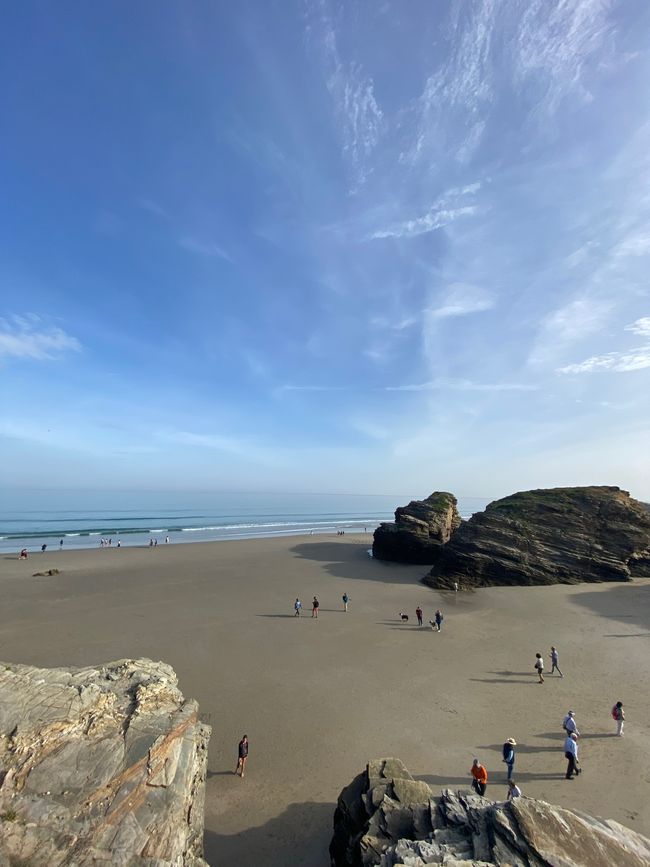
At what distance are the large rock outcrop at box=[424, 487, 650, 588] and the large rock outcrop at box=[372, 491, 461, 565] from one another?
6.27m

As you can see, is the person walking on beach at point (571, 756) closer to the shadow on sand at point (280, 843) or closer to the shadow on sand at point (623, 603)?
the shadow on sand at point (280, 843)

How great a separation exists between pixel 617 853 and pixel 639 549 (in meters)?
36.9

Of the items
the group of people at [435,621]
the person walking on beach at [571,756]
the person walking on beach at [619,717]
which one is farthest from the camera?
the group of people at [435,621]

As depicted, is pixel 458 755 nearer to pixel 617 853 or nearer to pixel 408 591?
pixel 617 853

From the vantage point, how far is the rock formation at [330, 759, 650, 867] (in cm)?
625

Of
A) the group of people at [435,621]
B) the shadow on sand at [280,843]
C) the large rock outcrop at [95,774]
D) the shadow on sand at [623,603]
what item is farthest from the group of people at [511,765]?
the shadow on sand at [623,603]

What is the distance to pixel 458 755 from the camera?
42.3 feet

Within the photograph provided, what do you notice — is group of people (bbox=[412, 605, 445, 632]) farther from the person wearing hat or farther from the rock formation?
the rock formation

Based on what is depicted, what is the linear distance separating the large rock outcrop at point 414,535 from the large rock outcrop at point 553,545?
6270mm

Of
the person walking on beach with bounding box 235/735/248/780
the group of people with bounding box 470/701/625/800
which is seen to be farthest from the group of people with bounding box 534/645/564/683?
the person walking on beach with bounding box 235/735/248/780

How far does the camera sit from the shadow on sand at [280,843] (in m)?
9.41

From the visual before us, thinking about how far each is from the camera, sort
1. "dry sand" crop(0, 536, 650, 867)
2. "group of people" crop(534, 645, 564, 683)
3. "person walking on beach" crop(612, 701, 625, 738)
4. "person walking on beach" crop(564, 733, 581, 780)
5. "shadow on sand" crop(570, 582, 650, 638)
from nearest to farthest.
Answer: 1. "dry sand" crop(0, 536, 650, 867)
2. "person walking on beach" crop(564, 733, 581, 780)
3. "person walking on beach" crop(612, 701, 625, 738)
4. "group of people" crop(534, 645, 564, 683)
5. "shadow on sand" crop(570, 582, 650, 638)

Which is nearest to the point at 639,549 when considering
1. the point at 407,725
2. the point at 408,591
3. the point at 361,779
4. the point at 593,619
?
the point at 593,619

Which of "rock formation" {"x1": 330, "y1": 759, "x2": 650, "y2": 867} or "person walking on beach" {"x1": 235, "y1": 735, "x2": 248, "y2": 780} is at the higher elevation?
"rock formation" {"x1": 330, "y1": 759, "x2": 650, "y2": 867}
